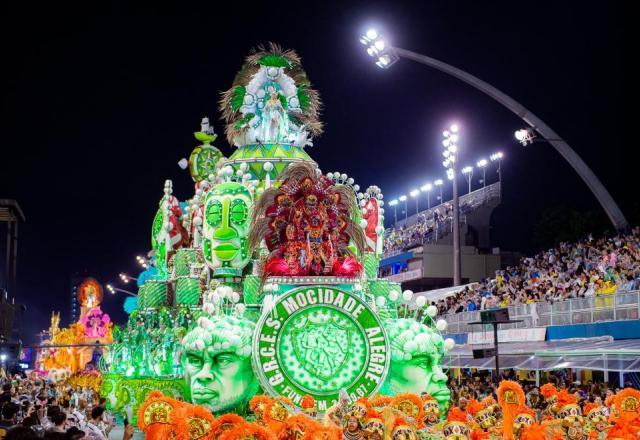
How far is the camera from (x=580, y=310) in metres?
22.5

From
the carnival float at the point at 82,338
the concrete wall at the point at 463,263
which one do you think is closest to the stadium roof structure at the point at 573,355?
the concrete wall at the point at 463,263

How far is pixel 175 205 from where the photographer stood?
19.9 metres

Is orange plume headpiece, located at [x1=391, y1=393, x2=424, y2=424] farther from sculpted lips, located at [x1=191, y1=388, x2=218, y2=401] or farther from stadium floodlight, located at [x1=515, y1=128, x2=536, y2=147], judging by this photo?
stadium floodlight, located at [x1=515, y1=128, x2=536, y2=147]

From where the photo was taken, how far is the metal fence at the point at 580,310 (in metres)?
20.6

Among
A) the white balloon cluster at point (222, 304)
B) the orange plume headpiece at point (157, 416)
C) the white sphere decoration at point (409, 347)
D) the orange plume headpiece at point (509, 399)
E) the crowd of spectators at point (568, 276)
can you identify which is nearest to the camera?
the orange plume headpiece at point (157, 416)

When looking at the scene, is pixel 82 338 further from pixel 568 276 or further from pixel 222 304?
pixel 222 304

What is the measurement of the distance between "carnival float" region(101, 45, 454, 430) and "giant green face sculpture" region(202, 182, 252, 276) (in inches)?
0.7

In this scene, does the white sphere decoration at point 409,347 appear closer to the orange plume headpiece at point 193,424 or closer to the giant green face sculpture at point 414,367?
the giant green face sculpture at point 414,367

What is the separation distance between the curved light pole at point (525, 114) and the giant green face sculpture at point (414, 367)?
13.4 m

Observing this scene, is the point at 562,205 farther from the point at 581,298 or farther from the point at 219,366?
the point at 219,366

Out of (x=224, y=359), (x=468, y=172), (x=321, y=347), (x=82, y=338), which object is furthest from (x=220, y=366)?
(x=82, y=338)

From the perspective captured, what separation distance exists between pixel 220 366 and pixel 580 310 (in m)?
12.1

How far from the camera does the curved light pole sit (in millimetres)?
26109

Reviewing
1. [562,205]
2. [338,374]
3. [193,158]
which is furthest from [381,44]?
[562,205]
